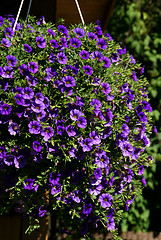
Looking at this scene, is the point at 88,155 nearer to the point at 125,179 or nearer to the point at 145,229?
the point at 125,179

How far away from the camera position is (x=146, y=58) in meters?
3.15

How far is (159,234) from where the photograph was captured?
3363 mm

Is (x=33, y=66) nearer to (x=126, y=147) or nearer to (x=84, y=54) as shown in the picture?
(x=84, y=54)

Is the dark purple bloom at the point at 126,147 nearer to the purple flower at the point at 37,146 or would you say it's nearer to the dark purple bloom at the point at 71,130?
the dark purple bloom at the point at 71,130

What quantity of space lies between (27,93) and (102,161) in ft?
1.51

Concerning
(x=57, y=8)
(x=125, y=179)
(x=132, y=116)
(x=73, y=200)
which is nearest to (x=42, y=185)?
(x=73, y=200)

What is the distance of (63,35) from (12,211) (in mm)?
1142

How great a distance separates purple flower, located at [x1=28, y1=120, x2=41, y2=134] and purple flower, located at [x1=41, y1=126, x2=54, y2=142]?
0.02 m

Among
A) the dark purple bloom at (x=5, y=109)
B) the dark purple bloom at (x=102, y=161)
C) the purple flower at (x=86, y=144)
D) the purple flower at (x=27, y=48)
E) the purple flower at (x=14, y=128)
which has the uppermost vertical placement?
the purple flower at (x=27, y=48)

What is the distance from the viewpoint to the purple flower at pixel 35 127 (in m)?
1.53

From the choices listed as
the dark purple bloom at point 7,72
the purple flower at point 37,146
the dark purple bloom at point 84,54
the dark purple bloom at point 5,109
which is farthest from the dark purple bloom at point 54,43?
the purple flower at point 37,146

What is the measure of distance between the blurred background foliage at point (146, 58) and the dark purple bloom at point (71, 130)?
161cm

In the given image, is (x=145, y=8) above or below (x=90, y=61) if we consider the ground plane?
above

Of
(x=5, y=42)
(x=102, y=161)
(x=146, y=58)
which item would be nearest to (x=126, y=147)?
(x=102, y=161)
